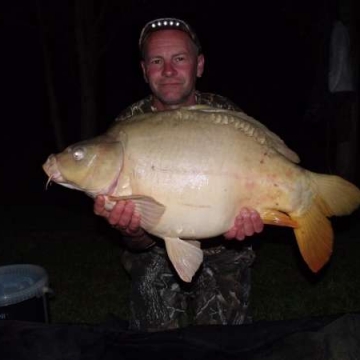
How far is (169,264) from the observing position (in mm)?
2352

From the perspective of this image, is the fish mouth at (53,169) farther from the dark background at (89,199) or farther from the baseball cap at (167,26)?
the dark background at (89,199)

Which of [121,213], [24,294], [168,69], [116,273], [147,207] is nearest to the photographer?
[147,207]

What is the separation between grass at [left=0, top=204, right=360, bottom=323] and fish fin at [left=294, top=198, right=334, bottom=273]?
45.7 inches

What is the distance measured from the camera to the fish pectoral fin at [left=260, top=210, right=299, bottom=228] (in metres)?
1.72

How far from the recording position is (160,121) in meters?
1.70

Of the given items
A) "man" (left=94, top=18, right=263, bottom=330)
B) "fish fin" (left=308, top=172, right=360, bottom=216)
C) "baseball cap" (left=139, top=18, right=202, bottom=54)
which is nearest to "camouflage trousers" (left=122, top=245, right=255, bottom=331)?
"man" (left=94, top=18, right=263, bottom=330)

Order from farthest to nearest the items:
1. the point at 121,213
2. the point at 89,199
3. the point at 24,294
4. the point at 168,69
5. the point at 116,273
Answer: the point at 89,199
the point at 116,273
the point at 24,294
the point at 168,69
the point at 121,213

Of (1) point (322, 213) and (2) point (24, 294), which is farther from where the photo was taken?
(2) point (24, 294)

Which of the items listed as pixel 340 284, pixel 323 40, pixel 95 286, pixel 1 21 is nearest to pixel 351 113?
pixel 323 40

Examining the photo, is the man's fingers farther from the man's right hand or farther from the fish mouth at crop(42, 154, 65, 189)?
the fish mouth at crop(42, 154, 65, 189)

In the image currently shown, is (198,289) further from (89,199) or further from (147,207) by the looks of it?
(89,199)

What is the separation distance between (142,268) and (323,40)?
7.74 feet

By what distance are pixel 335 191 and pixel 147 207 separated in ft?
1.92

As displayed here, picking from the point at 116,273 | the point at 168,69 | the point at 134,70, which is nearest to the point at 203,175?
the point at 168,69
